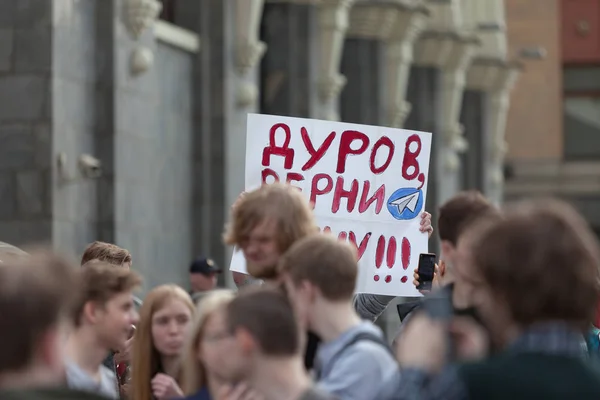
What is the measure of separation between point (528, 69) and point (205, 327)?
4295cm

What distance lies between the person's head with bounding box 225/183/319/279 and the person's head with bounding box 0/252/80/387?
1.82 metres

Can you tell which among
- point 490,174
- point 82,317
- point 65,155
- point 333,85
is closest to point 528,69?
point 490,174

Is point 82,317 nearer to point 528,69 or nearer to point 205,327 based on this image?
point 205,327

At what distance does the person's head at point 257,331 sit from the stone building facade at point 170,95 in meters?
10.9

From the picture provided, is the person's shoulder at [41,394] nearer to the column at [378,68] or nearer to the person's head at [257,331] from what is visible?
the person's head at [257,331]

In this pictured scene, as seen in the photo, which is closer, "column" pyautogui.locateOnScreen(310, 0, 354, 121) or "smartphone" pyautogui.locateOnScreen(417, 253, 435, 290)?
"smartphone" pyautogui.locateOnScreen(417, 253, 435, 290)

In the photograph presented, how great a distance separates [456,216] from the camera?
6.86 m

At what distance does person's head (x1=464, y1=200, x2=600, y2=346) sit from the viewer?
4.49 metres

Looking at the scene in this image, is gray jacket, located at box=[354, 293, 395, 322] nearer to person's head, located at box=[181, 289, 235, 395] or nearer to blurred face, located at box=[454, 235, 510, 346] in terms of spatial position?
blurred face, located at box=[454, 235, 510, 346]

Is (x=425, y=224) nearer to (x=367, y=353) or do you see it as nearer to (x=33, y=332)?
(x=367, y=353)

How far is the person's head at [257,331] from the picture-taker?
5094 millimetres

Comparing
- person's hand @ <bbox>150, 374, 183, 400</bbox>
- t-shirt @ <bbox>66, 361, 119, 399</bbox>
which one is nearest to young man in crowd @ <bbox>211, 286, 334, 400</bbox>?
t-shirt @ <bbox>66, 361, 119, 399</bbox>

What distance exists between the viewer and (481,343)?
488cm

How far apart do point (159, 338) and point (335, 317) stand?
A: 4.48 ft
